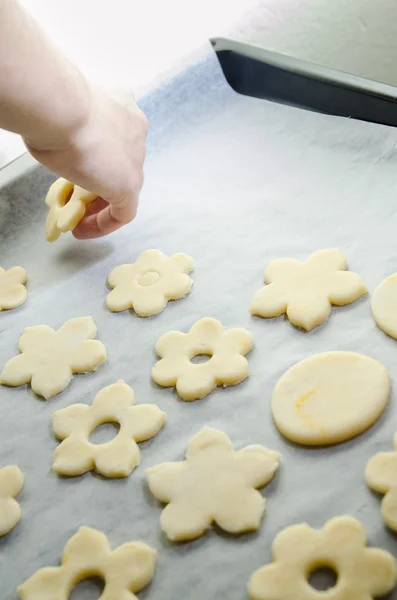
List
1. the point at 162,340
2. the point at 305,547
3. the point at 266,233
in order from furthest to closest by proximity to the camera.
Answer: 1. the point at 266,233
2. the point at 162,340
3. the point at 305,547

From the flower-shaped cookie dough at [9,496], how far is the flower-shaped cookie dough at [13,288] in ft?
1.03

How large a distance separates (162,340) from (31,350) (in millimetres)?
188

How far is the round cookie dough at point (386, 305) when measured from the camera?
2.57 feet

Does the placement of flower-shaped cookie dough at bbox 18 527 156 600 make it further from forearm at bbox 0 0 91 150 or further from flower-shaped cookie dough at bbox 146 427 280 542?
forearm at bbox 0 0 91 150

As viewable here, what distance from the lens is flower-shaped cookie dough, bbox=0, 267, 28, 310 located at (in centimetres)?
101

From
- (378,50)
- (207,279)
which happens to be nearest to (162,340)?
(207,279)

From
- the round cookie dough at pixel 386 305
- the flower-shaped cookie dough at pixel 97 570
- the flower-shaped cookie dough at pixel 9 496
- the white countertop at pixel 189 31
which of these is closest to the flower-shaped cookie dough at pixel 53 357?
the flower-shaped cookie dough at pixel 9 496

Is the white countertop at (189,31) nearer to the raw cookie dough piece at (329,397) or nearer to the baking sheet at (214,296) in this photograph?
the baking sheet at (214,296)

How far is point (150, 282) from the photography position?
3.22 feet

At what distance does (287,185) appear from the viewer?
1.06 metres

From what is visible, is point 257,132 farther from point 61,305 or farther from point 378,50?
point 61,305

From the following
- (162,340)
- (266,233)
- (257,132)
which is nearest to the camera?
(162,340)

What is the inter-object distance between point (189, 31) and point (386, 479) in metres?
1.11

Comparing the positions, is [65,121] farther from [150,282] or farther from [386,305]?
[386,305]
